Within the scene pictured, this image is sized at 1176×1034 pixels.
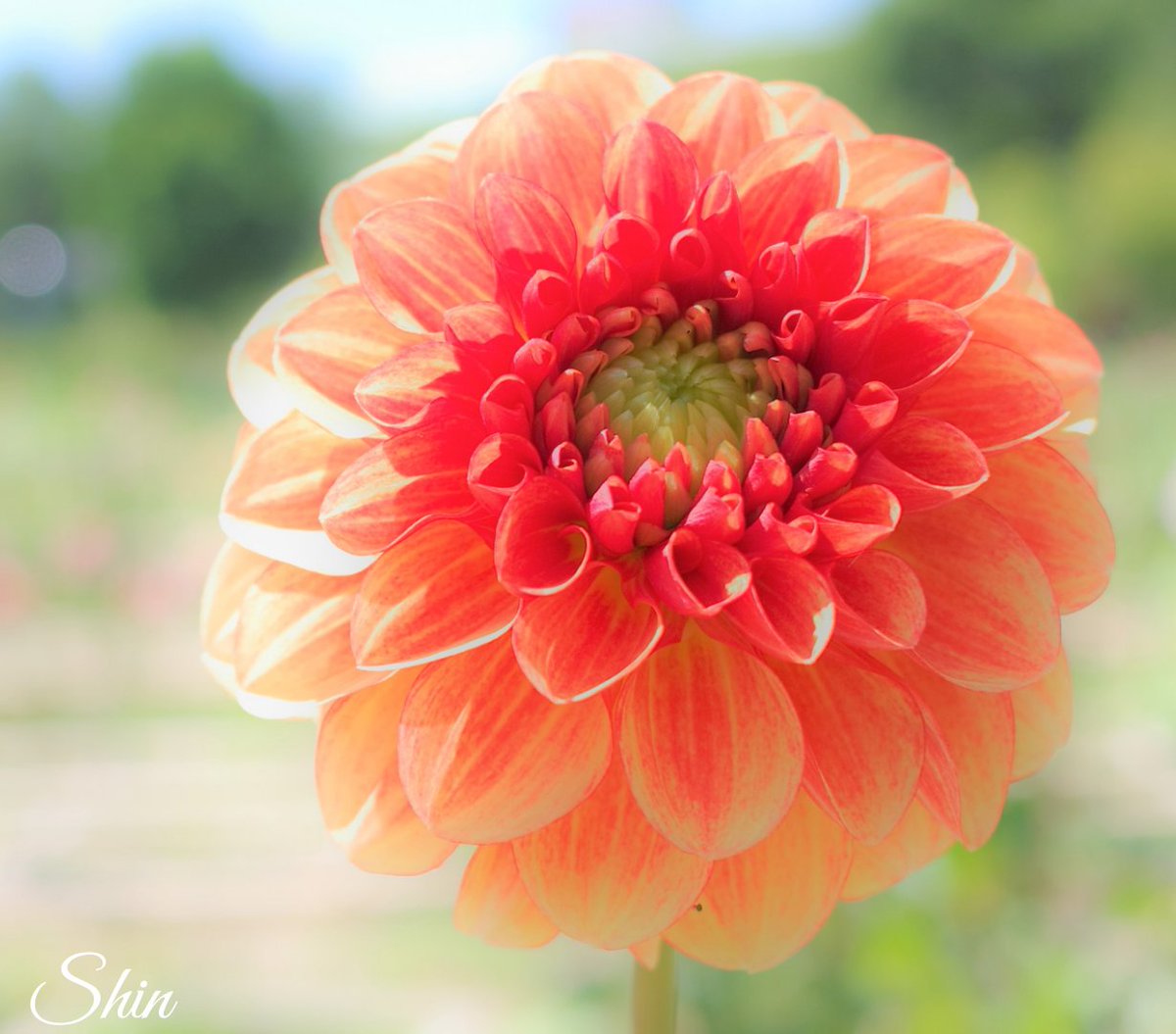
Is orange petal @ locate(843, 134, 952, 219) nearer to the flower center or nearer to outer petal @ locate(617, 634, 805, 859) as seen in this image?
the flower center

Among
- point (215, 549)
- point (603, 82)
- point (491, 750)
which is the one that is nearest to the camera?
point (491, 750)

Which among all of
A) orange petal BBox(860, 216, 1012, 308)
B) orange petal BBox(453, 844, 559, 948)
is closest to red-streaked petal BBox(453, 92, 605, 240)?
orange petal BBox(860, 216, 1012, 308)

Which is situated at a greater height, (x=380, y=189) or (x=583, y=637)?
(x=380, y=189)

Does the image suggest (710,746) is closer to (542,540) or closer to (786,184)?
(542,540)

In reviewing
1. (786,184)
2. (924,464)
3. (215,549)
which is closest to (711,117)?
(786,184)

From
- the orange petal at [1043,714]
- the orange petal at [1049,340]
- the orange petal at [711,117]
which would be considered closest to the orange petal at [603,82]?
the orange petal at [711,117]

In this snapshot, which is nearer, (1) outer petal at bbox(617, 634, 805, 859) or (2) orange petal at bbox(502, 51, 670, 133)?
(1) outer petal at bbox(617, 634, 805, 859)

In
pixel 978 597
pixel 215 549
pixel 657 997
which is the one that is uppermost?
pixel 978 597
